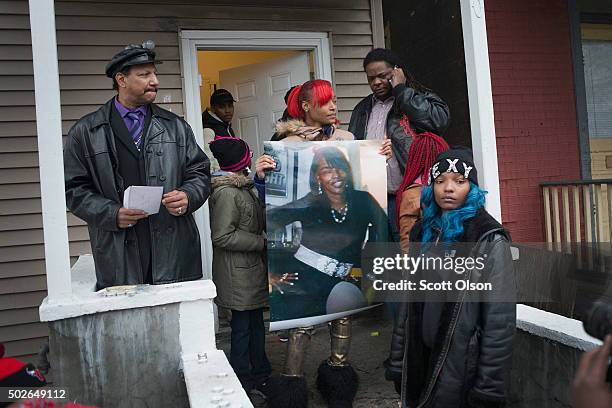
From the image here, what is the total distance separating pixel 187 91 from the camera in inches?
189

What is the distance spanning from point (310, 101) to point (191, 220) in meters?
0.96

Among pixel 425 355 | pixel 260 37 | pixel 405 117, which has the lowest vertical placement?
pixel 425 355

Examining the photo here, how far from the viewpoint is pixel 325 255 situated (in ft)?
9.82

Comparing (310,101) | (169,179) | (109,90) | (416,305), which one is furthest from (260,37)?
(416,305)

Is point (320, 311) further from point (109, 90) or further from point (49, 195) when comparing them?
point (109, 90)

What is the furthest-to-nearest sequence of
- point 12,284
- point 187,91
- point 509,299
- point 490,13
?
point 490,13, point 187,91, point 12,284, point 509,299

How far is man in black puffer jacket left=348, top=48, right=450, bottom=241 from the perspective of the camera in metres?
3.06

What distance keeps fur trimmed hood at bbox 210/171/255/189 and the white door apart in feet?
7.34

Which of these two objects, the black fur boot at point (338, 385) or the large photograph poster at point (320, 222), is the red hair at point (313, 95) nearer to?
the large photograph poster at point (320, 222)

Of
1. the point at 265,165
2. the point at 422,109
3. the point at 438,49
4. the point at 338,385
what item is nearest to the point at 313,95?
the point at 265,165

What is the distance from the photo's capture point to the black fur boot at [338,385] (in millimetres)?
2959

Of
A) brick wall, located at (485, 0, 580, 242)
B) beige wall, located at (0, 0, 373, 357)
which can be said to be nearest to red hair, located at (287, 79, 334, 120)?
beige wall, located at (0, 0, 373, 357)

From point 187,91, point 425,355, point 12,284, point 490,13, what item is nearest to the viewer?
point 425,355

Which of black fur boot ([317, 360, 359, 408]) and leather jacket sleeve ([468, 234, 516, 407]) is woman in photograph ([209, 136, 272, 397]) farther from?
leather jacket sleeve ([468, 234, 516, 407])
